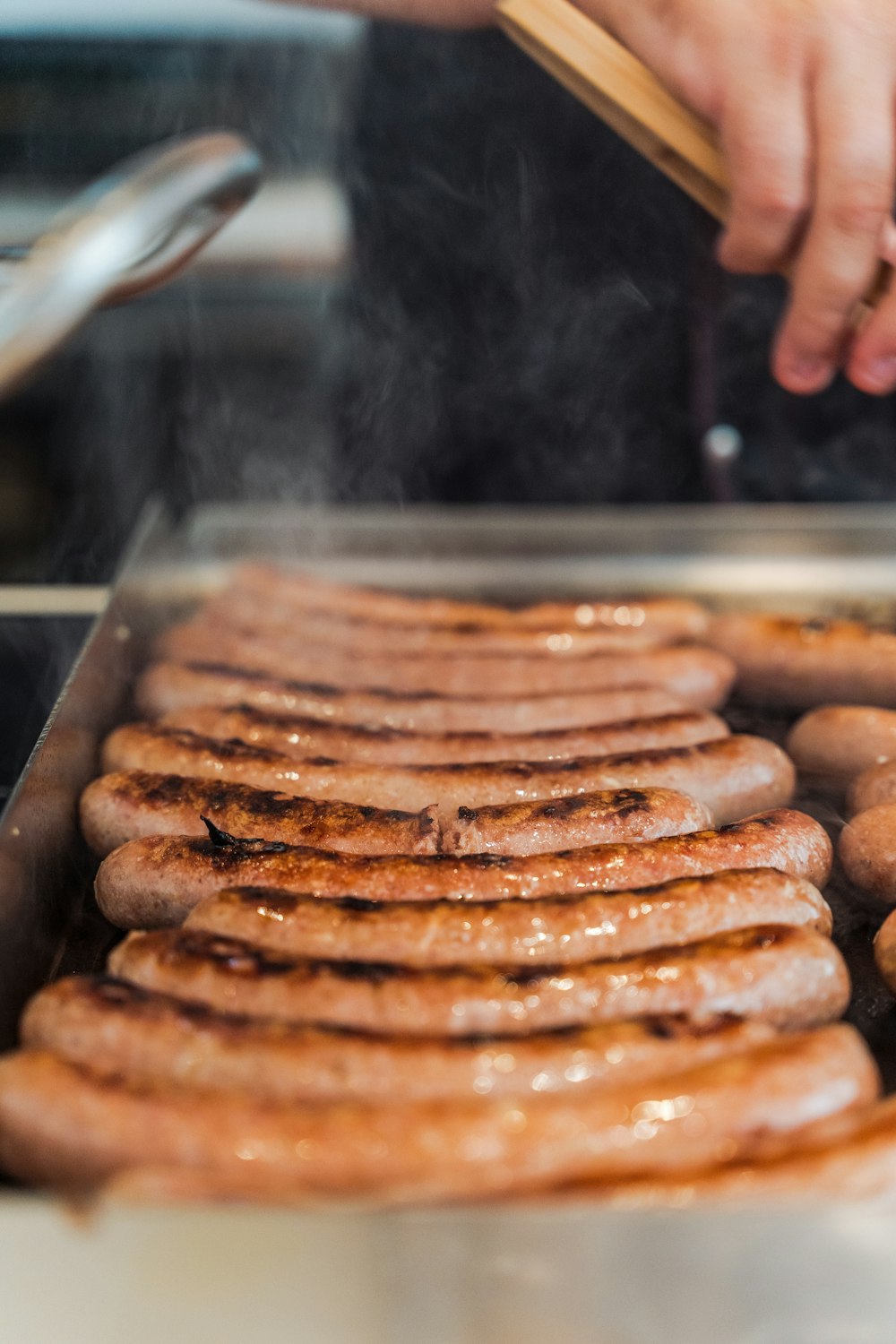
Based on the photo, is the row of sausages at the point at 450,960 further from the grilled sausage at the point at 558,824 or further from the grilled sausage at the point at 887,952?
the grilled sausage at the point at 887,952

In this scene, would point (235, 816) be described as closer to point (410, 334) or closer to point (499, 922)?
point (499, 922)

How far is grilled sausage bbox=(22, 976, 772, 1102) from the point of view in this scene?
2.00 m

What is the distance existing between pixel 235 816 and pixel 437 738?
629 mm

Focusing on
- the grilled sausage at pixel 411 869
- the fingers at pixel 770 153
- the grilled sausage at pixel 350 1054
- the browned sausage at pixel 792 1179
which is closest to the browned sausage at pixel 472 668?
the grilled sausage at pixel 411 869

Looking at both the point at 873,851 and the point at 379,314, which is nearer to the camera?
the point at 873,851

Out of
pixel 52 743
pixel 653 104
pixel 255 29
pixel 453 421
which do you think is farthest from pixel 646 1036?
pixel 255 29

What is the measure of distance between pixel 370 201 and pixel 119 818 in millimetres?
3230

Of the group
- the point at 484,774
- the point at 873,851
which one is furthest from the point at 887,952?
the point at 484,774

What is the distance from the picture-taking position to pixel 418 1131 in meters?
1.85

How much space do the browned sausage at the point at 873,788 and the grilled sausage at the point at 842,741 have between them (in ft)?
0.23

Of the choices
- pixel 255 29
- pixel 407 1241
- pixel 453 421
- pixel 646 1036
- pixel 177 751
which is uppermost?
pixel 255 29

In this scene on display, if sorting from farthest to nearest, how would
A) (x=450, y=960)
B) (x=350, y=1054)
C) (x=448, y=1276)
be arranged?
(x=450, y=960), (x=350, y=1054), (x=448, y=1276)

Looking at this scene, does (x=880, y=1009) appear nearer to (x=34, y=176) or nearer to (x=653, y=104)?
(x=653, y=104)

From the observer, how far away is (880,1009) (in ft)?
8.25
